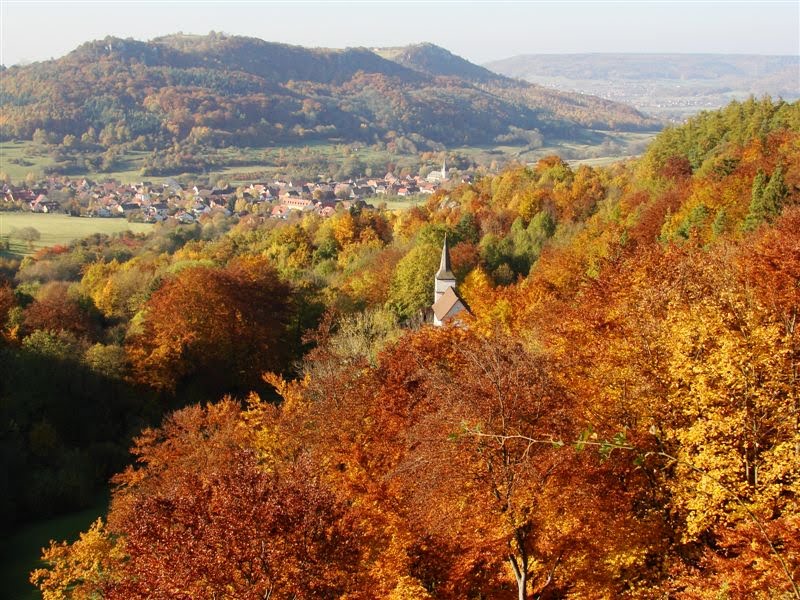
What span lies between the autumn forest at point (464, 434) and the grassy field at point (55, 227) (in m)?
36.3

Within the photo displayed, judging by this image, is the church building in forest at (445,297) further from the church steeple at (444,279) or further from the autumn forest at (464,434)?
the autumn forest at (464,434)

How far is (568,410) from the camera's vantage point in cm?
1369

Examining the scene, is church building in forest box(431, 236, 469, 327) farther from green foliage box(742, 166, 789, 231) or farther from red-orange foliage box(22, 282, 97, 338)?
red-orange foliage box(22, 282, 97, 338)

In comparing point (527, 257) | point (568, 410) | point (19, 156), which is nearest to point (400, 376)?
point (568, 410)

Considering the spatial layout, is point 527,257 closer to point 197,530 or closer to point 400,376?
point 400,376

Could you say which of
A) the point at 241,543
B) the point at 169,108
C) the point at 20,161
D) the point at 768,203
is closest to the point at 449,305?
the point at 768,203

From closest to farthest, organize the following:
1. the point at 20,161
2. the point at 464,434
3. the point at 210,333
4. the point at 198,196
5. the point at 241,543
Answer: the point at 464,434, the point at 241,543, the point at 210,333, the point at 198,196, the point at 20,161

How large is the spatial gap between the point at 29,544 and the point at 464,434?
23083 millimetres

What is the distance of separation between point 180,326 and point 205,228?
4878 cm

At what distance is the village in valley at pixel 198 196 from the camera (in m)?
95.5

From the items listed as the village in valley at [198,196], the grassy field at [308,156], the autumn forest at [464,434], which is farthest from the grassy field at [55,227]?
the autumn forest at [464,434]

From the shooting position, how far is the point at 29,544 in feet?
79.4

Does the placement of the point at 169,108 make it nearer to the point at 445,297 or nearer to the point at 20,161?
the point at 20,161

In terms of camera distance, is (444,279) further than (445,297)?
Yes
